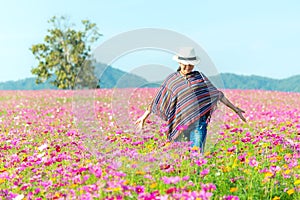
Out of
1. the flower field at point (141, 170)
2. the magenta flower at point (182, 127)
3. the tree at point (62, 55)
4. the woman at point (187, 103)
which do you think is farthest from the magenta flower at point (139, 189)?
the tree at point (62, 55)

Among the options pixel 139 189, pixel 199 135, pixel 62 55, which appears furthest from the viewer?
pixel 62 55

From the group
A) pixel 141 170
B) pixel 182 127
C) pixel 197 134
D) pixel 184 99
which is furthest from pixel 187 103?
pixel 141 170

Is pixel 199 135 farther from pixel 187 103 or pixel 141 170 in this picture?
pixel 141 170

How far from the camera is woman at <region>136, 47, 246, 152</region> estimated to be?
631cm

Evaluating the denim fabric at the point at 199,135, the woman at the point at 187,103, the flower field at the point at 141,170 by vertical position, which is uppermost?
the woman at the point at 187,103

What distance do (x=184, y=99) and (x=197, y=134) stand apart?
0.50 meters

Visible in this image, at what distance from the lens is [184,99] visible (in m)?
6.43

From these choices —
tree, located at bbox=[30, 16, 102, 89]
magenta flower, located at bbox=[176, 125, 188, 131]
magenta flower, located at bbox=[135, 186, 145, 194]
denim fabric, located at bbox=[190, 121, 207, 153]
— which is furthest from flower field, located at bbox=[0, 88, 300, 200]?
tree, located at bbox=[30, 16, 102, 89]

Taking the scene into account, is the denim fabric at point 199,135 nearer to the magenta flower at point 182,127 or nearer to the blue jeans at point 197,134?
the blue jeans at point 197,134

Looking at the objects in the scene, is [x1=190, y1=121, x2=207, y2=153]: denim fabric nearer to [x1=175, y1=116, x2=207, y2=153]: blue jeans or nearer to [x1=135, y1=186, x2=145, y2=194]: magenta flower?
[x1=175, y1=116, x2=207, y2=153]: blue jeans

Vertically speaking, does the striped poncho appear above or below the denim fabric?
above

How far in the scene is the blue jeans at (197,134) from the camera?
6358 millimetres

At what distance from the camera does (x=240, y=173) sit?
218 inches

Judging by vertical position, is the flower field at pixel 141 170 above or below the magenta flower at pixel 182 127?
below
